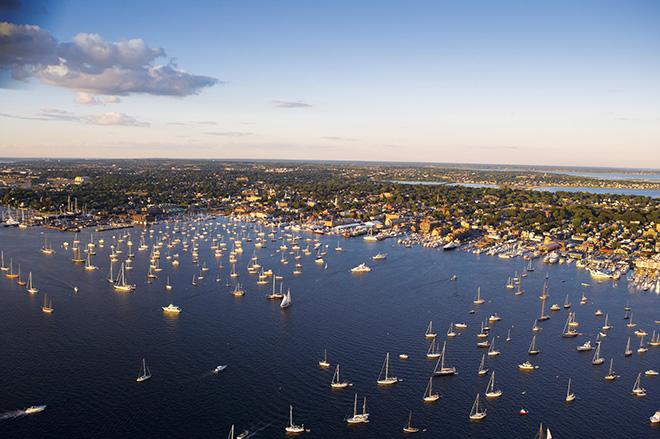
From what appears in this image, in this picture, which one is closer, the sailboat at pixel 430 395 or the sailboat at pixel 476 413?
the sailboat at pixel 476 413

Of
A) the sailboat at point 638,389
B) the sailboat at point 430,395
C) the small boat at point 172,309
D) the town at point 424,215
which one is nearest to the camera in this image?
the sailboat at point 430,395

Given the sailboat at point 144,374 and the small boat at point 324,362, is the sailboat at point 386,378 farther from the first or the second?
the sailboat at point 144,374

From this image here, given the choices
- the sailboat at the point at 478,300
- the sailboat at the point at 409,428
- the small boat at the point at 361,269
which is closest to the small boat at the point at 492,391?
the sailboat at the point at 409,428

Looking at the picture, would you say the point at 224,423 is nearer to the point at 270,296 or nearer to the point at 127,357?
the point at 127,357

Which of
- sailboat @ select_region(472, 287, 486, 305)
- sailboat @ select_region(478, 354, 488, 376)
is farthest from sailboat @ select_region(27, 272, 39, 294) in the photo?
sailboat @ select_region(472, 287, 486, 305)

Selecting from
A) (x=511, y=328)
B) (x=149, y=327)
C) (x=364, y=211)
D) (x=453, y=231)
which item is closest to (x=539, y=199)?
(x=364, y=211)

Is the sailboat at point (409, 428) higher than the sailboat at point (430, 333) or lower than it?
lower
